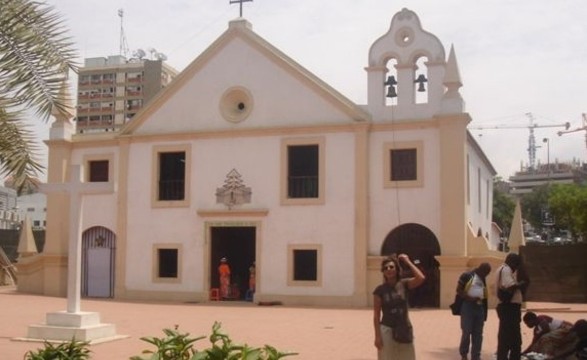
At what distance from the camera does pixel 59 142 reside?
86.6 feet

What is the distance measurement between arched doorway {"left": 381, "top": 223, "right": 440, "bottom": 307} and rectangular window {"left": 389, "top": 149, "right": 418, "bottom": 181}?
4.67ft

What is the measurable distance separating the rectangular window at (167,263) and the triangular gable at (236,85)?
392 cm

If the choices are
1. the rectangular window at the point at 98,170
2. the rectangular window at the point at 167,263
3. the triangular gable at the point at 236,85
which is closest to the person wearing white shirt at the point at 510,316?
the triangular gable at the point at 236,85

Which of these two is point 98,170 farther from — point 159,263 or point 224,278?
point 224,278

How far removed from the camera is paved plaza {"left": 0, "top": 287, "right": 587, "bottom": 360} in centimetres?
1234

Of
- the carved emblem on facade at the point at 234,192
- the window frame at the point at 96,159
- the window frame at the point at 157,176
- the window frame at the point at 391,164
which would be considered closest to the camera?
the window frame at the point at 391,164

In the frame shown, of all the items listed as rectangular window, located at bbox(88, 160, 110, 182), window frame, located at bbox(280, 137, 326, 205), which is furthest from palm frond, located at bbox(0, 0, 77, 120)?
rectangular window, located at bbox(88, 160, 110, 182)

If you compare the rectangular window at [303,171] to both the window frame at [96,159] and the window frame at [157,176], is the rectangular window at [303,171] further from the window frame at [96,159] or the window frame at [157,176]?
the window frame at [96,159]

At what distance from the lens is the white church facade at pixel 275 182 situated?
2244 cm

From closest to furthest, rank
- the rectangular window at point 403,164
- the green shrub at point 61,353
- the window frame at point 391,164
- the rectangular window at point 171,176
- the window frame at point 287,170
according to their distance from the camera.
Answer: the green shrub at point 61,353
the window frame at point 391,164
the rectangular window at point 403,164
the window frame at point 287,170
the rectangular window at point 171,176

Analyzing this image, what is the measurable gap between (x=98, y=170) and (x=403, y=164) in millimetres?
10515

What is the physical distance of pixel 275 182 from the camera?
941 inches

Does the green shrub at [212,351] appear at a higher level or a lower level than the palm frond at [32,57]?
lower

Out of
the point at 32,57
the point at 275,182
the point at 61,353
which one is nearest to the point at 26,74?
the point at 32,57
